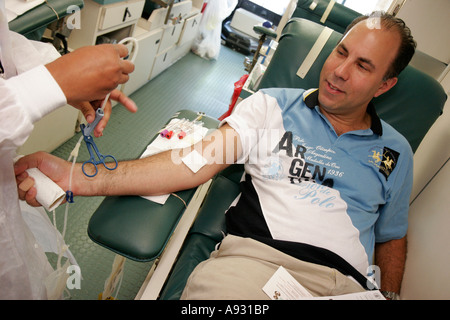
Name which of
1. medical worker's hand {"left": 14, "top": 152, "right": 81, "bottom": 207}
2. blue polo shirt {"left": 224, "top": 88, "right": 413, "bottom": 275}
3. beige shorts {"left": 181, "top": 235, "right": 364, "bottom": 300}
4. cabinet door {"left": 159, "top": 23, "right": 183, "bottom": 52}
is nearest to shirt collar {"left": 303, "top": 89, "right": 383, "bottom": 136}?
blue polo shirt {"left": 224, "top": 88, "right": 413, "bottom": 275}

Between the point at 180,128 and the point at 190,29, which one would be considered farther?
the point at 190,29

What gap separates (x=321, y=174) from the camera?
1.12 m

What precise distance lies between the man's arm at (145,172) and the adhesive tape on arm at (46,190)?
14mm

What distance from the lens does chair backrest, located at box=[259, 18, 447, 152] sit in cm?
Result: 130

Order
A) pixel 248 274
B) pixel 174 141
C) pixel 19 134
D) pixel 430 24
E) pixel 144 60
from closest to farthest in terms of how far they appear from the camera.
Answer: pixel 19 134 < pixel 248 274 < pixel 174 141 < pixel 430 24 < pixel 144 60

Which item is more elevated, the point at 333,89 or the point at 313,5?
the point at 313,5

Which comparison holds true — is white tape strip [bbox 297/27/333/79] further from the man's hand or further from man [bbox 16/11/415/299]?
the man's hand

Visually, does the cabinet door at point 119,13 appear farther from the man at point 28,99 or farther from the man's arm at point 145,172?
the man's arm at point 145,172

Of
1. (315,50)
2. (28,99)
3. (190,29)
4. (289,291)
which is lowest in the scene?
(190,29)

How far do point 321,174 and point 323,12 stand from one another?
1.57 meters

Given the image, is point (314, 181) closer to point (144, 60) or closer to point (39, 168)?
point (39, 168)

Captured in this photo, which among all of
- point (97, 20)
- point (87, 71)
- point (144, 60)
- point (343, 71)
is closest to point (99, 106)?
point (87, 71)

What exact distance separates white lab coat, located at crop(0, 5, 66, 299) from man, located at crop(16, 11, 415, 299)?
25 cm
